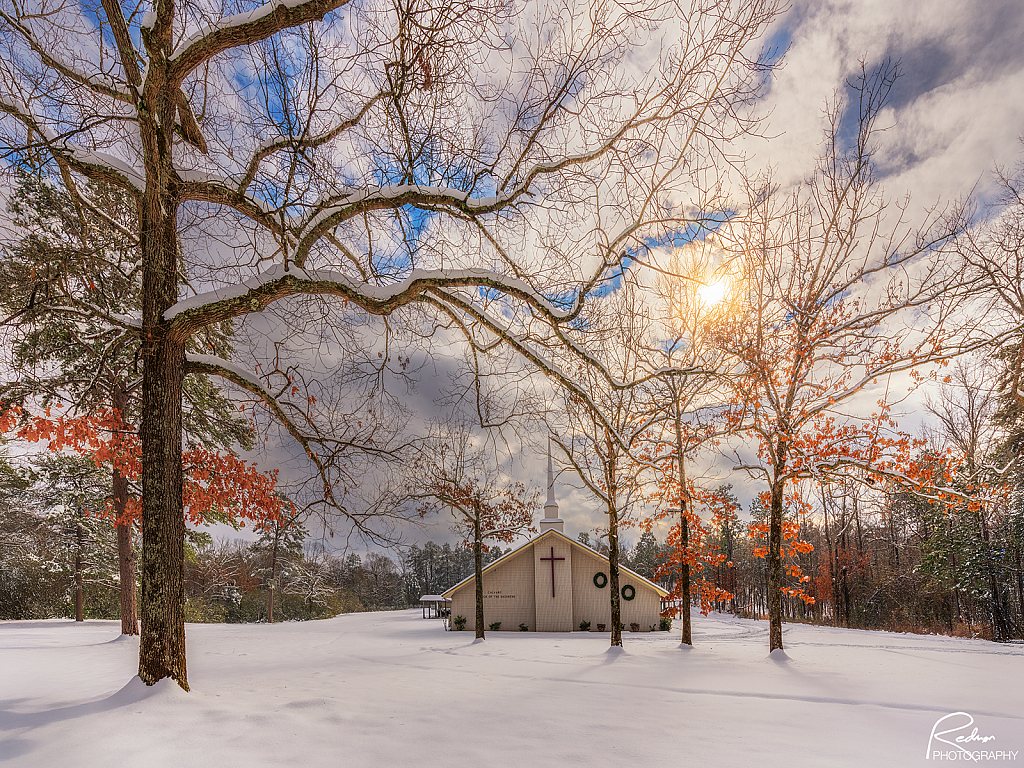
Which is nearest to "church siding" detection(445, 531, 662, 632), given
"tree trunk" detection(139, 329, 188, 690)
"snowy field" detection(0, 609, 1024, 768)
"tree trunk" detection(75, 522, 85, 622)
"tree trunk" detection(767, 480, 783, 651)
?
"tree trunk" detection(767, 480, 783, 651)

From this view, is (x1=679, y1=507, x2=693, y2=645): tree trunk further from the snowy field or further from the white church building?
the white church building

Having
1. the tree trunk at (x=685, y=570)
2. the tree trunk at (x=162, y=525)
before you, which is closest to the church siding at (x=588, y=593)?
the tree trunk at (x=685, y=570)

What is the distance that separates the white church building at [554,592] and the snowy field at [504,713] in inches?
631

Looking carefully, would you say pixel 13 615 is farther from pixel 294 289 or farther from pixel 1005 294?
pixel 1005 294

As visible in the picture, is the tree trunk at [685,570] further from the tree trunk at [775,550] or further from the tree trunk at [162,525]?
the tree trunk at [162,525]

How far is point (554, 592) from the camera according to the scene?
90.8 feet

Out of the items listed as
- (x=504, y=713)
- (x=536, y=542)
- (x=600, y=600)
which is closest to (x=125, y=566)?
(x=504, y=713)

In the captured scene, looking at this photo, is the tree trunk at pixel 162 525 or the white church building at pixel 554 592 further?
the white church building at pixel 554 592

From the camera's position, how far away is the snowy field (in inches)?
165

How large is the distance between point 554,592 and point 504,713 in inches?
908

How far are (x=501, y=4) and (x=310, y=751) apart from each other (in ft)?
23.9

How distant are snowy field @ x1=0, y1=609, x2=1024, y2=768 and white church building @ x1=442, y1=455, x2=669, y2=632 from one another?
16.0 meters

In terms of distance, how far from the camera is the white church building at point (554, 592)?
27484 mm

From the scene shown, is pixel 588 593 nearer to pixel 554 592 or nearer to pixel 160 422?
pixel 554 592
